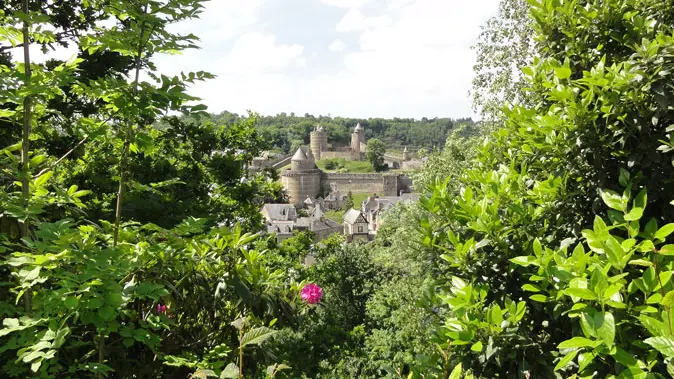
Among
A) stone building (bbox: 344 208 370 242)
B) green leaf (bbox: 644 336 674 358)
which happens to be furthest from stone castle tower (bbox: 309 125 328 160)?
green leaf (bbox: 644 336 674 358)

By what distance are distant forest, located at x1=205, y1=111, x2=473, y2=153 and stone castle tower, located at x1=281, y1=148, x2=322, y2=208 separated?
62.0 m

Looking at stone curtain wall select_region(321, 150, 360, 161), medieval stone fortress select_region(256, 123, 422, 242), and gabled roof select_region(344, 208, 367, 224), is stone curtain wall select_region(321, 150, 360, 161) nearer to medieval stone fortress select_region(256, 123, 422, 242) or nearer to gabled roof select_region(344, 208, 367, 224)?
medieval stone fortress select_region(256, 123, 422, 242)

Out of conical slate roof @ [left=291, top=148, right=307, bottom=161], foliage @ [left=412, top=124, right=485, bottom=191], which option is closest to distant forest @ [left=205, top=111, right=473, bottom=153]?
conical slate roof @ [left=291, top=148, right=307, bottom=161]

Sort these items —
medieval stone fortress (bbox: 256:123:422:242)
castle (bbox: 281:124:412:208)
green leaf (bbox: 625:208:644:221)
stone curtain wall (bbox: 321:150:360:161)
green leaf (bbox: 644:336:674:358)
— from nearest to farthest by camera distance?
green leaf (bbox: 644:336:674:358)
green leaf (bbox: 625:208:644:221)
medieval stone fortress (bbox: 256:123:422:242)
castle (bbox: 281:124:412:208)
stone curtain wall (bbox: 321:150:360:161)

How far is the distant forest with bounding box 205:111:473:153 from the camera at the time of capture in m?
156

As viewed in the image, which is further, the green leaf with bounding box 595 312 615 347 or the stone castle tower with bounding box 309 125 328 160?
the stone castle tower with bounding box 309 125 328 160

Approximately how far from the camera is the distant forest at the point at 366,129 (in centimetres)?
15646

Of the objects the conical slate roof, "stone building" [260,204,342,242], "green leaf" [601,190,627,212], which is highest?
"green leaf" [601,190,627,212]

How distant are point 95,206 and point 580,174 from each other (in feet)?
22.3

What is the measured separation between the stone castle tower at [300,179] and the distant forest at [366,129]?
203ft

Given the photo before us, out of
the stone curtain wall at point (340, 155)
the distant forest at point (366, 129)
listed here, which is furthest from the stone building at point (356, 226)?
the distant forest at point (366, 129)

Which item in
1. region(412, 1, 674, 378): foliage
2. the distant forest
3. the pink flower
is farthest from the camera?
the distant forest

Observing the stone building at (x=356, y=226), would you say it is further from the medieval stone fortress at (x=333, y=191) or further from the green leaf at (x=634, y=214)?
the green leaf at (x=634, y=214)

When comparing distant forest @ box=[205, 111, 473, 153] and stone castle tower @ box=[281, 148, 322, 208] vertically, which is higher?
distant forest @ box=[205, 111, 473, 153]
